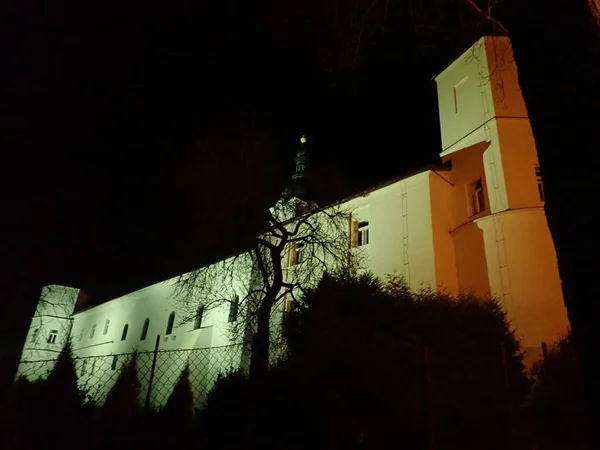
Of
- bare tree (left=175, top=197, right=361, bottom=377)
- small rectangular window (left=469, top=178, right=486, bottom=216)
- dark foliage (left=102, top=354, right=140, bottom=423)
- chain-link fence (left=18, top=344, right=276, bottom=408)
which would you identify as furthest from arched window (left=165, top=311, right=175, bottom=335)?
small rectangular window (left=469, top=178, right=486, bottom=216)

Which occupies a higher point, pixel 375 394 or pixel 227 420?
pixel 375 394

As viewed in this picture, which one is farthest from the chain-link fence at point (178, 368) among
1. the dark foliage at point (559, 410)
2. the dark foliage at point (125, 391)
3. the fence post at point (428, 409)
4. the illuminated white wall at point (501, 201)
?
the illuminated white wall at point (501, 201)

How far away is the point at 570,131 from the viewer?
2684mm

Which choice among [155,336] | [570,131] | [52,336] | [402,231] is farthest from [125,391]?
[52,336]

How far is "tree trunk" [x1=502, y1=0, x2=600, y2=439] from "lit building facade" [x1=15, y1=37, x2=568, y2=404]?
9.04 m

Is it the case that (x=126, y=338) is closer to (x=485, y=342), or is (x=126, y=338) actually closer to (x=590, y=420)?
(x=485, y=342)

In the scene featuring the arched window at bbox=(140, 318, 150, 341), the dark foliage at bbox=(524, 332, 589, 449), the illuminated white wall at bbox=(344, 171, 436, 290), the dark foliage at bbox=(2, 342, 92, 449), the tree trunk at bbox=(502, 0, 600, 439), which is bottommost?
the dark foliage at bbox=(2, 342, 92, 449)

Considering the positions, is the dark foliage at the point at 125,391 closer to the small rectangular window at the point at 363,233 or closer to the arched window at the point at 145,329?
the small rectangular window at the point at 363,233

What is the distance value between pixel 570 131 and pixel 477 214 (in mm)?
14848

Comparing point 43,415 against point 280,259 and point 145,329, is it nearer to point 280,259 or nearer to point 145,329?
point 280,259

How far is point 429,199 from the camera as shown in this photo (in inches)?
711

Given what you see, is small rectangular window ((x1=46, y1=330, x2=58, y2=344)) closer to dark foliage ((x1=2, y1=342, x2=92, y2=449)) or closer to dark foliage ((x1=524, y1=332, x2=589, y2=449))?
dark foliage ((x1=2, y1=342, x2=92, y2=449))

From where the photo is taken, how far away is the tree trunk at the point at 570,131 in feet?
7.74

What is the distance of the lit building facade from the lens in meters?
13.6
